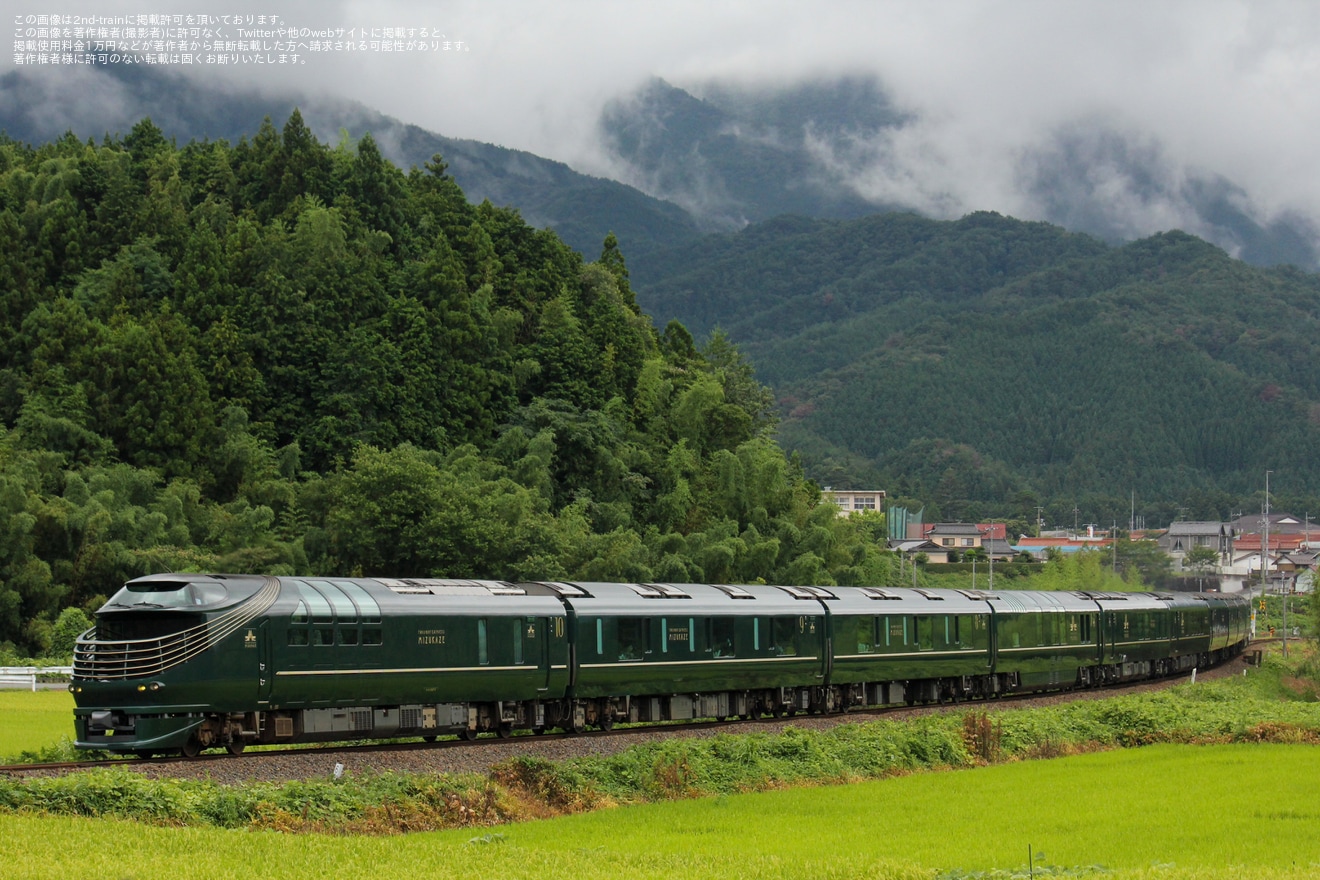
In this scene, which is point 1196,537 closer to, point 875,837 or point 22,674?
point 22,674

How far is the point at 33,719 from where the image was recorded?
29.4 meters

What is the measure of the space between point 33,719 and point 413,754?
10.0 metres

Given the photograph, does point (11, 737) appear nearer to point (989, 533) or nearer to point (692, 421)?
point (692, 421)

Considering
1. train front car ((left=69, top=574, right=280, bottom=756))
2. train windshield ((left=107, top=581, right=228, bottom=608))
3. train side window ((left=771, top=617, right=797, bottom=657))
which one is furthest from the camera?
train side window ((left=771, top=617, right=797, bottom=657))

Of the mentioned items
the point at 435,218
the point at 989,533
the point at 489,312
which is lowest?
the point at 989,533

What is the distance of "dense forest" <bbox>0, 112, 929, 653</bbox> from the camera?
56281 mm

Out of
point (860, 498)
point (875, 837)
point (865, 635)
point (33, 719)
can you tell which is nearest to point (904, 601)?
point (865, 635)

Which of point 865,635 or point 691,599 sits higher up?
point 691,599

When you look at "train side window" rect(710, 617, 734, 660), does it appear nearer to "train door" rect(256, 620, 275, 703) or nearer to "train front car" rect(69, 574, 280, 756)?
"train door" rect(256, 620, 275, 703)

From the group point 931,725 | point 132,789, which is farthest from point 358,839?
point 931,725

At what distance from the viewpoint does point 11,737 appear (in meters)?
25.8

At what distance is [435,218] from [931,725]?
58.3 metres

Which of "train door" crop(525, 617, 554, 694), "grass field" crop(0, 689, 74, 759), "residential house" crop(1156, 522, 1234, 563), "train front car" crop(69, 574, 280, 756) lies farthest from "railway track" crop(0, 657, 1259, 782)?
"residential house" crop(1156, 522, 1234, 563)

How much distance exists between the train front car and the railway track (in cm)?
47
